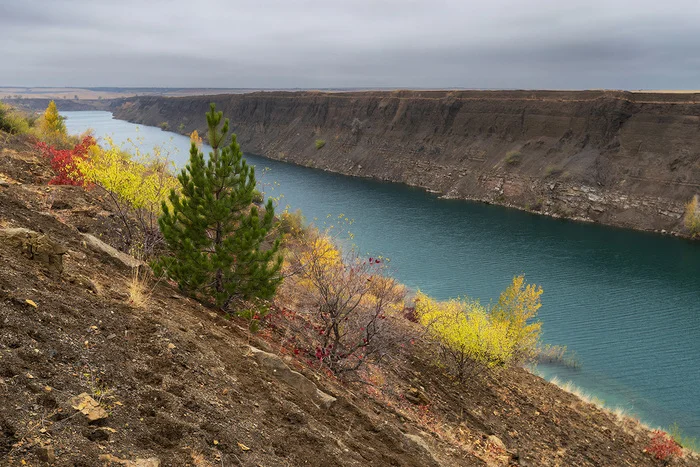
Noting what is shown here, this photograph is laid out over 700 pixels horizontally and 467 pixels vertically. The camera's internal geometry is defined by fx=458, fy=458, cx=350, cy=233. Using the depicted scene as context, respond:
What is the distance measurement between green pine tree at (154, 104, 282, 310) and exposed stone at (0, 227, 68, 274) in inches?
121

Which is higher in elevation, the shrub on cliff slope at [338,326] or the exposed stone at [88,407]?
Result: the exposed stone at [88,407]

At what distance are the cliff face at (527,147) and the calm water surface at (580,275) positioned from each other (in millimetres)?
5877

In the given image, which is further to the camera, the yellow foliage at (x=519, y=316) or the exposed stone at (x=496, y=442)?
the yellow foliage at (x=519, y=316)

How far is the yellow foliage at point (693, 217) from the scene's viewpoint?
176ft

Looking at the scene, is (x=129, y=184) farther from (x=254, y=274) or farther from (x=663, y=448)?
(x=663, y=448)

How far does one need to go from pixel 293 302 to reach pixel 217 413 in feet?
37.3

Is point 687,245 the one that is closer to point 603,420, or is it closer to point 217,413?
point 603,420

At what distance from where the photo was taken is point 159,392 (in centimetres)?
643

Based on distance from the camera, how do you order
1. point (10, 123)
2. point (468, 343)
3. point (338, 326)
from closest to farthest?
point (338, 326) < point (468, 343) < point (10, 123)

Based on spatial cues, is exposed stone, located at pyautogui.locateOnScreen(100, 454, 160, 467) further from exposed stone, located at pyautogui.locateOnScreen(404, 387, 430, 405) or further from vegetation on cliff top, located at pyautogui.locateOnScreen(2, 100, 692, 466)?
exposed stone, located at pyautogui.locateOnScreen(404, 387, 430, 405)

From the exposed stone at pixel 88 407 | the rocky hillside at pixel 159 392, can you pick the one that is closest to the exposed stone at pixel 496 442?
the rocky hillside at pixel 159 392

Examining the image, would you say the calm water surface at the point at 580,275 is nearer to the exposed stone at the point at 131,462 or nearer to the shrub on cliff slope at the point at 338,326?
the shrub on cliff slope at the point at 338,326

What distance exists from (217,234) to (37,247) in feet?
14.9

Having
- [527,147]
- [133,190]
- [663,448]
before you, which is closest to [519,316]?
[663,448]
